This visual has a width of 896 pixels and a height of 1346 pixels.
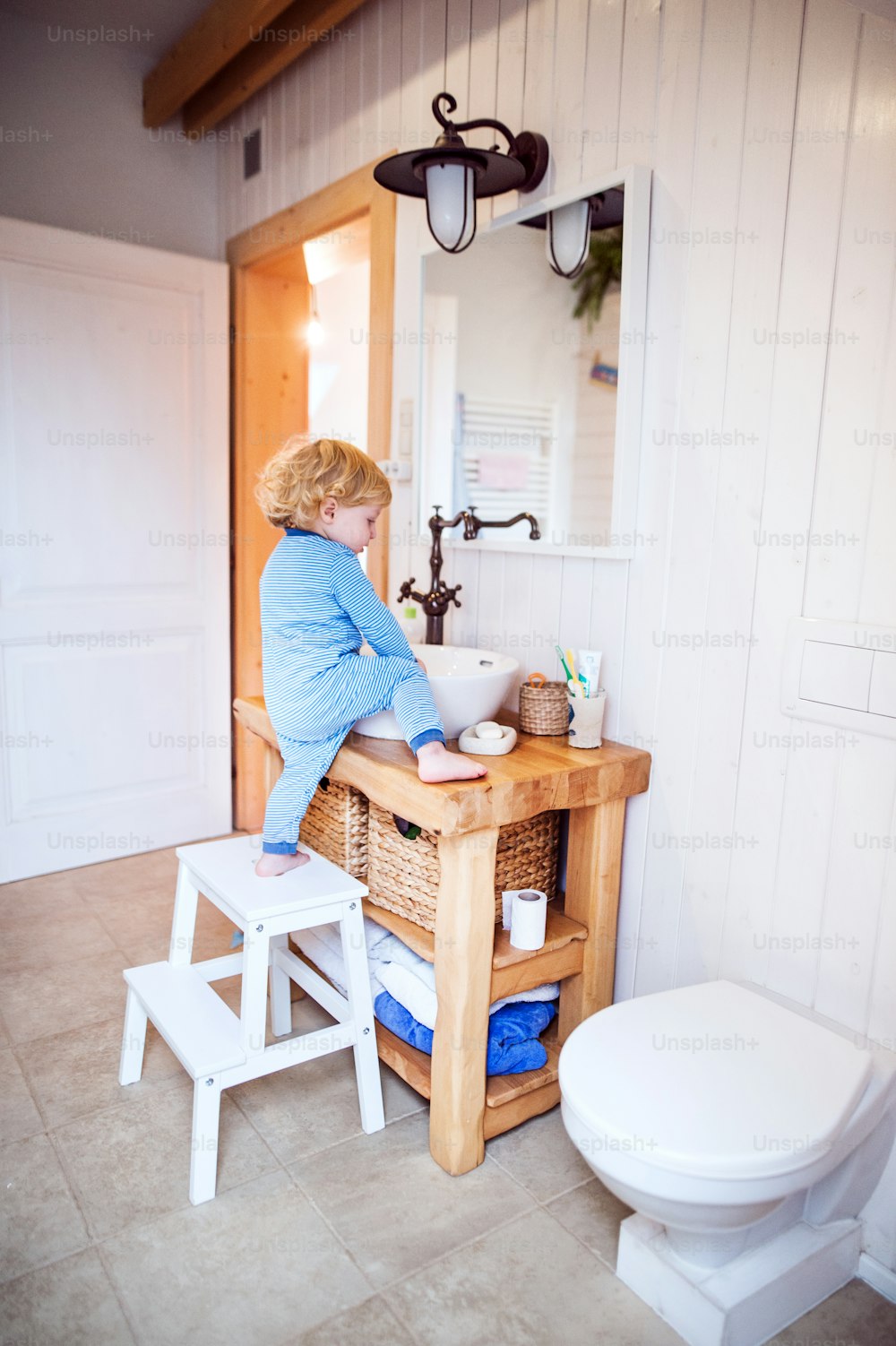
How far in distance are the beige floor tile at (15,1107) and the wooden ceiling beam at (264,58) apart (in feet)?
8.49

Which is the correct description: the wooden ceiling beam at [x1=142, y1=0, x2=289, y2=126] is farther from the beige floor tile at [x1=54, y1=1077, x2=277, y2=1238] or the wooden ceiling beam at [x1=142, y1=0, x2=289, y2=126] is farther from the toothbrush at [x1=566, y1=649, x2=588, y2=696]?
the beige floor tile at [x1=54, y1=1077, x2=277, y2=1238]

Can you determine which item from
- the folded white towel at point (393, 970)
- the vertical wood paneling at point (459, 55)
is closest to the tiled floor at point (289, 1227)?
the folded white towel at point (393, 970)

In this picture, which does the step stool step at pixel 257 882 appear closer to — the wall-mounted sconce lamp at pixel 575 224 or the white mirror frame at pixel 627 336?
the white mirror frame at pixel 627 336

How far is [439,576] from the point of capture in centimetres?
221

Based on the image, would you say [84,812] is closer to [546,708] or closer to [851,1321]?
[546,708]

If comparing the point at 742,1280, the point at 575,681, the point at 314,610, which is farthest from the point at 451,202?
the point at 742,1280

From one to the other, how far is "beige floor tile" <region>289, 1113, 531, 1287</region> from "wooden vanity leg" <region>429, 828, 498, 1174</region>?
0.05 meters

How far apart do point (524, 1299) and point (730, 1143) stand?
1.64 feet

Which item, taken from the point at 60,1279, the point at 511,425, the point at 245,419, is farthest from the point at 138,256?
the point at 60,1279

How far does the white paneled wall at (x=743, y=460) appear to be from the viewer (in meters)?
1.42

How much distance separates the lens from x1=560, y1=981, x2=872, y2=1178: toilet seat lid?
1178mm

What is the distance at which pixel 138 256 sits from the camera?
2918 millimetres

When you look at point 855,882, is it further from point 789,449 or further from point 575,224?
point 575,224

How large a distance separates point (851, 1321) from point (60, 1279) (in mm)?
1197
